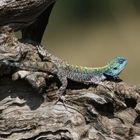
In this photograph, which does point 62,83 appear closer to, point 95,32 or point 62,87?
point 62,87

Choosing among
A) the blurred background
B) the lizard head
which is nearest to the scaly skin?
the lizard head

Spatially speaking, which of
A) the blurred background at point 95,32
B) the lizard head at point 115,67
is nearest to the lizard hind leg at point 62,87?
the lizard head at point 115,67

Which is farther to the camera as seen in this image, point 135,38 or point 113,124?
point 135,38

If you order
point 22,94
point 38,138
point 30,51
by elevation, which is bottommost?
point 38,138

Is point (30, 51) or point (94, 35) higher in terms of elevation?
point (94, 35)

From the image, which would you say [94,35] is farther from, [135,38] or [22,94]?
[22,94]

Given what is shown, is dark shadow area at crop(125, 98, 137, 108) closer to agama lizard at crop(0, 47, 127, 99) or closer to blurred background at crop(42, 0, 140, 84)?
agama lizard at crop(0, 47, 127, 99)

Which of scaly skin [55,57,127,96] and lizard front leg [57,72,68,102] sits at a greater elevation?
scaly skin [55,57,127,96]

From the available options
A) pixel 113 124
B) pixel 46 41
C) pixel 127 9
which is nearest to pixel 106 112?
pixel 113 124

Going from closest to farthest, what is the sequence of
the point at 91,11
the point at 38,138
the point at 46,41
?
the point at 38,138 → the point at 46,41 → the point at 91,11
